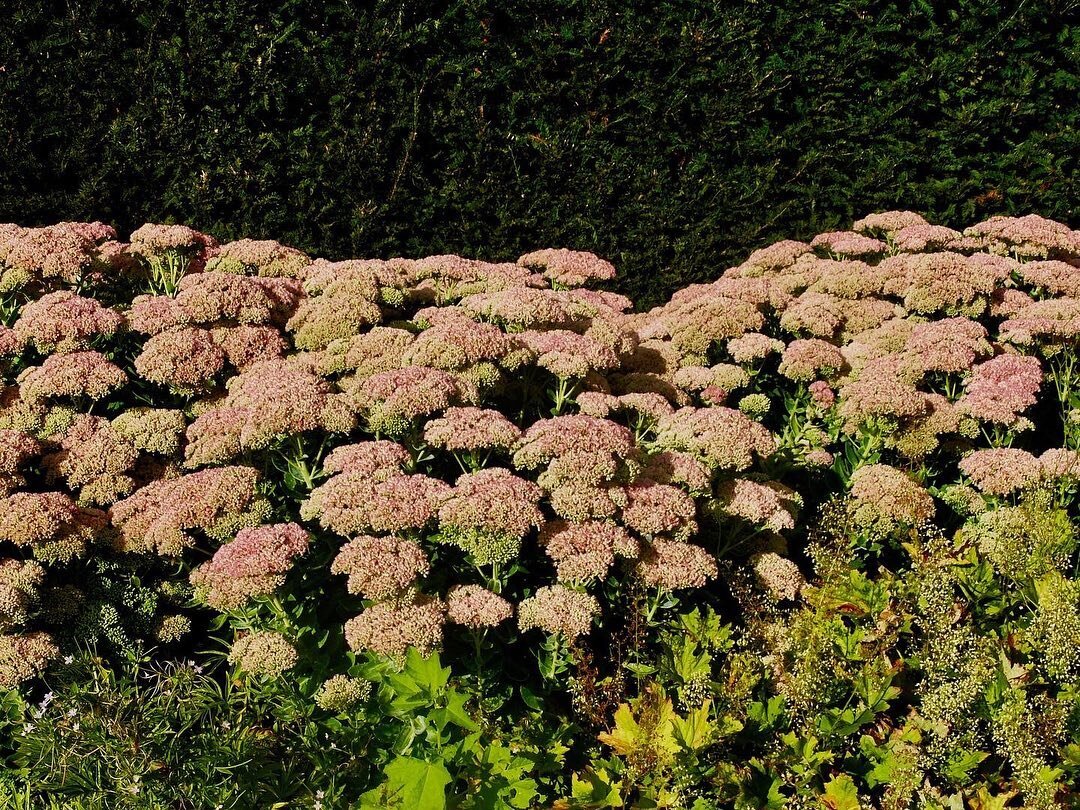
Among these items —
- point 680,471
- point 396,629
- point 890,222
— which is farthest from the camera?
point 890,222

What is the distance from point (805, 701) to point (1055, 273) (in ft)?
9.76

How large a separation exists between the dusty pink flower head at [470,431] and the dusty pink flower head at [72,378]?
4.07ft

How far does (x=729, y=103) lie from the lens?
611 cm

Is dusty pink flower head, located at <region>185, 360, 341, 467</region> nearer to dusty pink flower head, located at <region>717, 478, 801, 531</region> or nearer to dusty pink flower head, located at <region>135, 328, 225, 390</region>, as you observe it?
dusty pink flower head, located at <region>135, 328, 225, 390</region>

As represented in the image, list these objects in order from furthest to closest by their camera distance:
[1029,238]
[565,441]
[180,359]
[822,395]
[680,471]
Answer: [1029,238] < [822,395] < [180,359] < [680,471] < [565,441]

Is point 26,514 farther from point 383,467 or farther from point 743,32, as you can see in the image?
point 743,32

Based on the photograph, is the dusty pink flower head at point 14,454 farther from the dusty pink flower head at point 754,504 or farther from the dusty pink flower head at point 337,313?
the dusty pink flower head at point 754,504

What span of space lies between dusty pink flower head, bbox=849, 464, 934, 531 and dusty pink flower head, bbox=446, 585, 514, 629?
143 centimetres

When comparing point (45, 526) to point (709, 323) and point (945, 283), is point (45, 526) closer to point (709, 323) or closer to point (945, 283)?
point (709, 323)

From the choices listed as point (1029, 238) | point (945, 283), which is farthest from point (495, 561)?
point (1029, 238)

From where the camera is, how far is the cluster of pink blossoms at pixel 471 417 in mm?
2951

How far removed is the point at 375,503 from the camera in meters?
2.91

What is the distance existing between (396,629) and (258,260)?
7.65ft

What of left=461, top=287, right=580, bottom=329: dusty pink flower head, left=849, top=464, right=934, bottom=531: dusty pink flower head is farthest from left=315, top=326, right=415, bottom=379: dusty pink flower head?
left=849, top=464, right=934, bottom=531: dusty pink flower head
